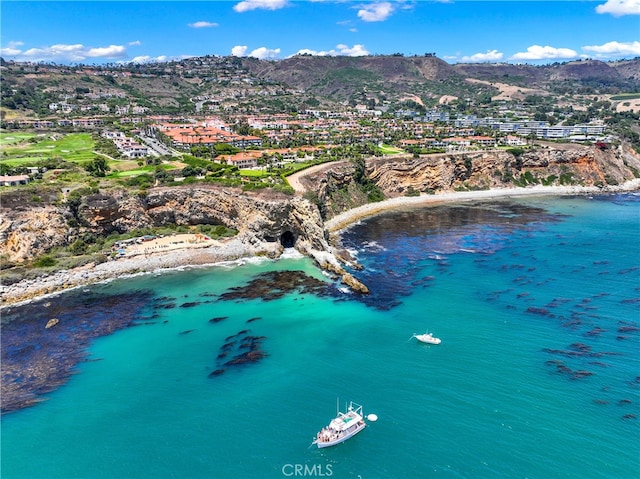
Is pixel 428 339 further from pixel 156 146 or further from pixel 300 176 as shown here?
pixel 156 146

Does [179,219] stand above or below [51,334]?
above

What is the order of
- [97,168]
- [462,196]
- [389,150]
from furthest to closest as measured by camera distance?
1. [389,150]
2. [462,196]
3. [97,168]

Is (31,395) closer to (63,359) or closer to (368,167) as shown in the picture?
(63,359)

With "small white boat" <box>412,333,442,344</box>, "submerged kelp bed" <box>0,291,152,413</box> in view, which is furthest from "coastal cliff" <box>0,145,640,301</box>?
"small white boat" <box>412,333,442,344</box>

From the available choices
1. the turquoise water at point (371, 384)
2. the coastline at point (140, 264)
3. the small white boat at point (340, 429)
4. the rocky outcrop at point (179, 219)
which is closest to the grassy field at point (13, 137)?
the rocky outcrop at point (179, 219)

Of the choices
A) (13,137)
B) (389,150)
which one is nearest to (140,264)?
(389,150)

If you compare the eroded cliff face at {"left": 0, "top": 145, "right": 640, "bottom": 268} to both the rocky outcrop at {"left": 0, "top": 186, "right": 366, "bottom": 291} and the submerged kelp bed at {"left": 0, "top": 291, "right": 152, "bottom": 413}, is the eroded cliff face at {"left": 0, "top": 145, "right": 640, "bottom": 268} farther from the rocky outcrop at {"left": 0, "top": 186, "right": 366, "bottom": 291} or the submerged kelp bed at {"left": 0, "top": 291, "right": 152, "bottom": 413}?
the submerged kelp bed at {"left": 0, "top": 291, "right": 152, "bottom": 413}
